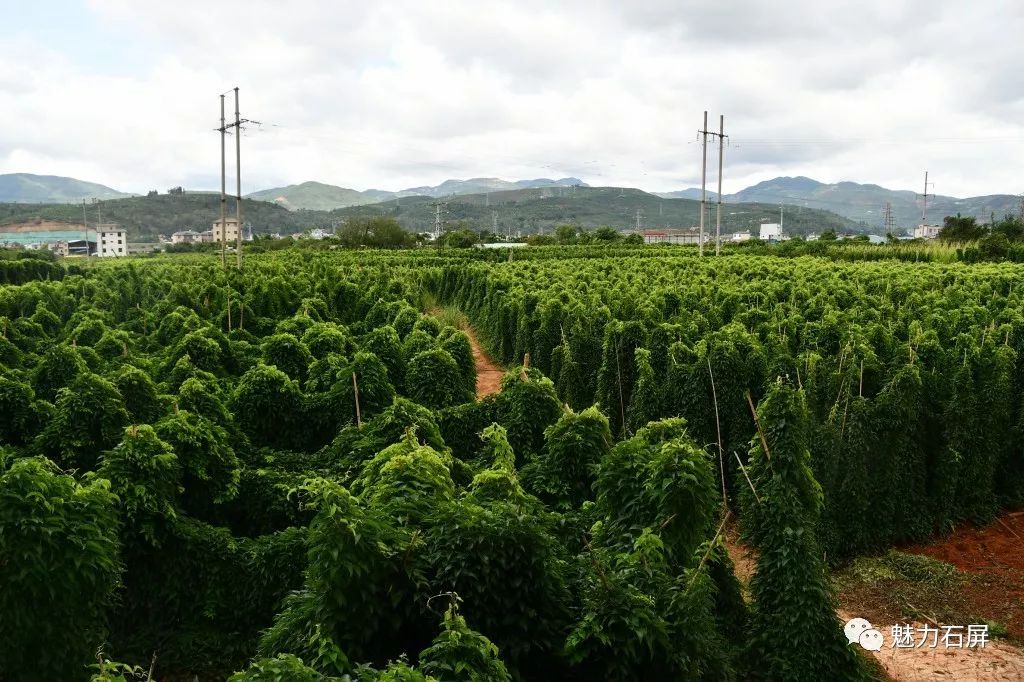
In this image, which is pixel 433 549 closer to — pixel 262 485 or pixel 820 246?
pixel 262 485

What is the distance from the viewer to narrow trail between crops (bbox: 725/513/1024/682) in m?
7.48

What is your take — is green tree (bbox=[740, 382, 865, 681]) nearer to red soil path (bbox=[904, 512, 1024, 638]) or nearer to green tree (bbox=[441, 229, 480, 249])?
red soil path (bbox=[904, 512, 1024, 638])

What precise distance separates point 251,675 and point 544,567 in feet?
6.05

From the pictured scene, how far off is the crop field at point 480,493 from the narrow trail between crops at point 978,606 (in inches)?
14.1

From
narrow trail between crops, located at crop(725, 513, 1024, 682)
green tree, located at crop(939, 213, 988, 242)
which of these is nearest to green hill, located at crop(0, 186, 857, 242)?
green tree, located at crop(939, 213, 988, 242)

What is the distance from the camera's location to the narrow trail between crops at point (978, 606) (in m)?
7.48

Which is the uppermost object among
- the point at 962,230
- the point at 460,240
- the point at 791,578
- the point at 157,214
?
the point at 157,214

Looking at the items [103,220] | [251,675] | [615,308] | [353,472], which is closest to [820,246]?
[615,308]

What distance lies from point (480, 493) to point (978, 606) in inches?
277

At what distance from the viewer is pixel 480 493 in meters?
5.48

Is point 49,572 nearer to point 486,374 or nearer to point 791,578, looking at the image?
point 791,578

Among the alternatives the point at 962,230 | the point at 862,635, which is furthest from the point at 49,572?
the point at 962,230

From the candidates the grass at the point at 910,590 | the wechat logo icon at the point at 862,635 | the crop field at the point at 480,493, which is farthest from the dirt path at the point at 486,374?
the wechat logo icon at the point at 862,635

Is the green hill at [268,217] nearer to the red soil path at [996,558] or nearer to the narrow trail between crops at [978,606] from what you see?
the red soil path at [996,558]
